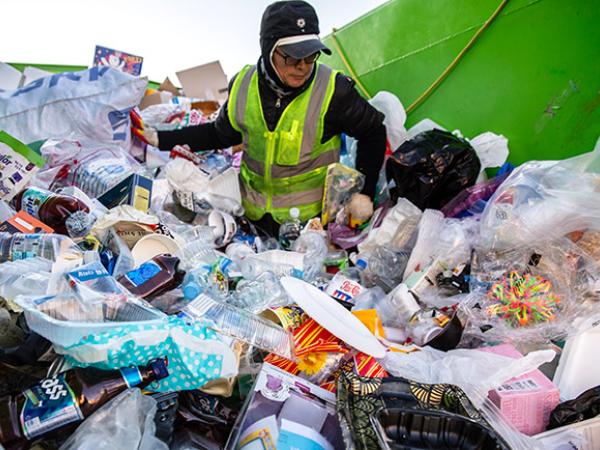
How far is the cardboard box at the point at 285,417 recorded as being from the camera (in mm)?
795

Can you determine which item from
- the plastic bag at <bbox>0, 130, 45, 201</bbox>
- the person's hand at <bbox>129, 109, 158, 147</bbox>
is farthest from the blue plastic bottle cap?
the person's hand at <bbox>129, 109, 158, 147</bbox>

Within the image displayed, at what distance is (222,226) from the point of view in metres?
1.88

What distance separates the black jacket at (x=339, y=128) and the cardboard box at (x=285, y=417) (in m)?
1.28

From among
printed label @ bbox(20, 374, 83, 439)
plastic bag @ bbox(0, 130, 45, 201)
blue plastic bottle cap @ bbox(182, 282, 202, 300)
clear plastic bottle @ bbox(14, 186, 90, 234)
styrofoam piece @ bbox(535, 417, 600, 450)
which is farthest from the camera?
plastic bag @ bbox(0, 130, 45, 201)

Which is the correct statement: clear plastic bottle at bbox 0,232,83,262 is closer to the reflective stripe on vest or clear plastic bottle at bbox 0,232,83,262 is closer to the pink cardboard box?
the reflective stripe on vest

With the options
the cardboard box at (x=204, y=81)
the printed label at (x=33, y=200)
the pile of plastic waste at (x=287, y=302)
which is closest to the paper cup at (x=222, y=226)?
the pile of plastic waste at (x=287, y=302)

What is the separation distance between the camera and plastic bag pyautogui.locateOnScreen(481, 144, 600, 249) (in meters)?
1.23

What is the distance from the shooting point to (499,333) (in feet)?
3.82

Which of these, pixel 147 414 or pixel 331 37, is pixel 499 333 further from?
pixel 331 37

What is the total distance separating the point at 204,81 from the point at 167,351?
3354 millimetres

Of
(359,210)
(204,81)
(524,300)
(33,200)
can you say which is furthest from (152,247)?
(204,81)

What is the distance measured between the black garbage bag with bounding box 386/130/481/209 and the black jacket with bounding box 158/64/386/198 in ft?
0.75

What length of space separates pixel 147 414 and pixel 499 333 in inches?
39.6

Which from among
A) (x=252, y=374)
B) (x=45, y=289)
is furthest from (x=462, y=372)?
(x=45, y=289)
